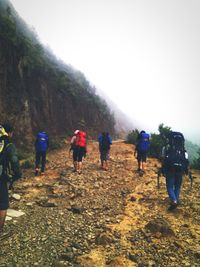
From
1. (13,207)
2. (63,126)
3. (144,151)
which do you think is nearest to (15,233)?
(13,207)

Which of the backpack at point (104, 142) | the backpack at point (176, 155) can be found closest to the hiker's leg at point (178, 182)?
the backpack at point (176, 155)

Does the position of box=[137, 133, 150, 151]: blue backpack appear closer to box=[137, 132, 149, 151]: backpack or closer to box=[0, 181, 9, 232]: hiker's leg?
box=[137, 132, 149, 151]: backpack

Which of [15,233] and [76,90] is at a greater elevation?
[76,90]

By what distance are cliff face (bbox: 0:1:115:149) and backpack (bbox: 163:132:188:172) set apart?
10136 millimetres

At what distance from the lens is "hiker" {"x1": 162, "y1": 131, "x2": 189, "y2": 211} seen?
6551mm

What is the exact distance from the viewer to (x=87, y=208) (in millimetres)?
6652

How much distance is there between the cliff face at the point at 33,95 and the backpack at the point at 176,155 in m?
10.1

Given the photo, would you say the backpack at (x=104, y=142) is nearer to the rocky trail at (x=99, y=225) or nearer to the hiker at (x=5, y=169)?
the rocky trail at (x=99, y=225)

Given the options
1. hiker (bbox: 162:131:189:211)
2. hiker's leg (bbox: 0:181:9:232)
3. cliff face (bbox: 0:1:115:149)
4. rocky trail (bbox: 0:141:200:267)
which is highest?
cliff face (bbox: 0:1:115:149)

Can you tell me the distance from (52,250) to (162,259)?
1959 mm

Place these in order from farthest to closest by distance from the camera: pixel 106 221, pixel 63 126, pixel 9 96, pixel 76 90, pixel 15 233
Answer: pixel 76 90 → pixel 63 126 → pixel 9 96 → pixel 106 221 → pixel 15 233

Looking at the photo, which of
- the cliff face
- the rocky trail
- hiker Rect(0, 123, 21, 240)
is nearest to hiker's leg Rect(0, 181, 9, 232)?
hiker Rect(0, 123, 21, 240)

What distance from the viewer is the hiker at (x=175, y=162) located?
655 centimetres

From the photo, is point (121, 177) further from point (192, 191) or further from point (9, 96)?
point (9, 96)
